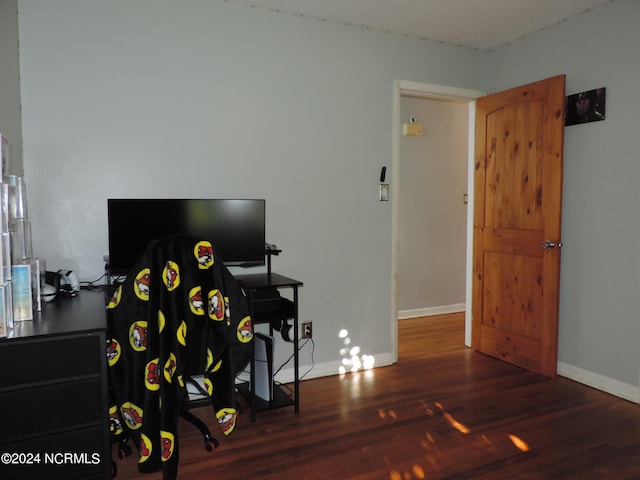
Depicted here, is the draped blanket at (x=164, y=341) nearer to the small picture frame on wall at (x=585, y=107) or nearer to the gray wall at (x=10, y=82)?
the gray wall at (x=10, y=82)

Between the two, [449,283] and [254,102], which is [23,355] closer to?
[254,102]

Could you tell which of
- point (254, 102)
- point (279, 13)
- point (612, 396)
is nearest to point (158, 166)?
point (254, 102)

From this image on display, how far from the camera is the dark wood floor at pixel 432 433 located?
7.35 feet

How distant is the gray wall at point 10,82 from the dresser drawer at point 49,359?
43.7 inches

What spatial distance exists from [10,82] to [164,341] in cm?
163

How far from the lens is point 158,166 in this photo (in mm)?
2977

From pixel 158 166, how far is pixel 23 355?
1505 millimetres

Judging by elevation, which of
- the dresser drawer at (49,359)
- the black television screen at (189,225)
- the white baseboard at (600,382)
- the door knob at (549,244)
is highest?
the black television screen at (189,225)

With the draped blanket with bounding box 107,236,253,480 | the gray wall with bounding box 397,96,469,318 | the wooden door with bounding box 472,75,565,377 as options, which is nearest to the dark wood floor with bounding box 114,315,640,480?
the draped blanket with bounding box 107,236,253,480

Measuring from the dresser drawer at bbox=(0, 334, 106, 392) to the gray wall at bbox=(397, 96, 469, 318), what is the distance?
371 centimetres

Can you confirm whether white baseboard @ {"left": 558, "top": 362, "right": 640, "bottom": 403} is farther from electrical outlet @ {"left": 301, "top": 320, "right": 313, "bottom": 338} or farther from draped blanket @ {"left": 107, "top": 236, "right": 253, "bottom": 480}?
draped blanket @ {"left": 107, "top": 236, "right": 253, "bottom": 480}

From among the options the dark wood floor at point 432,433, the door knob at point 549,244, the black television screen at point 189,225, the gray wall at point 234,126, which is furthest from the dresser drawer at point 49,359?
the door knob at point 549,244

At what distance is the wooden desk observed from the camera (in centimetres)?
177

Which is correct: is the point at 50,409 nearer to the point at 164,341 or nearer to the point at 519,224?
the point at 164,341
